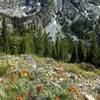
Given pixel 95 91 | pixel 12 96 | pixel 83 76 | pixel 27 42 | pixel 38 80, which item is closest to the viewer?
pixel 12 96

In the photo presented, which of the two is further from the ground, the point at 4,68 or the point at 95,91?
the point at 4,68

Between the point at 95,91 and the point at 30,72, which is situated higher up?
the point at 30,72

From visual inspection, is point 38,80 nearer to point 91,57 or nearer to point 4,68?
point 4,68

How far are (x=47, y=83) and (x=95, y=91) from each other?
2943 mm

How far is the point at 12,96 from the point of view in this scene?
→ 7176 mm

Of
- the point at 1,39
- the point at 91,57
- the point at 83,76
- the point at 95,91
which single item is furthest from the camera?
the point at 1,39

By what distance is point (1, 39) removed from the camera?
3944 inches

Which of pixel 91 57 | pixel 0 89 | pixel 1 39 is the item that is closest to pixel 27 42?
pixel 1 39

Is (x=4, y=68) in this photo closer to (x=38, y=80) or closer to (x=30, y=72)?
(x=30, y=72)

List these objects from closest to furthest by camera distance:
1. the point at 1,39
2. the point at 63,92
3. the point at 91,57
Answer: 1. the point at 63,92
2. the point at 91,57
3. the point at 1,39

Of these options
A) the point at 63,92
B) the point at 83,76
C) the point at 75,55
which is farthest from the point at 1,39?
the point at 63,92

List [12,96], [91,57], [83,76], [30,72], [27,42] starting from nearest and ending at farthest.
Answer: [12,96] < [30,72] < [83,76] < [91,57] < [27,42]

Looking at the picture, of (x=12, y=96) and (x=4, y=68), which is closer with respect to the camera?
(x=12, y=96)

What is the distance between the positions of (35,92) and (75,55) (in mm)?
97179
